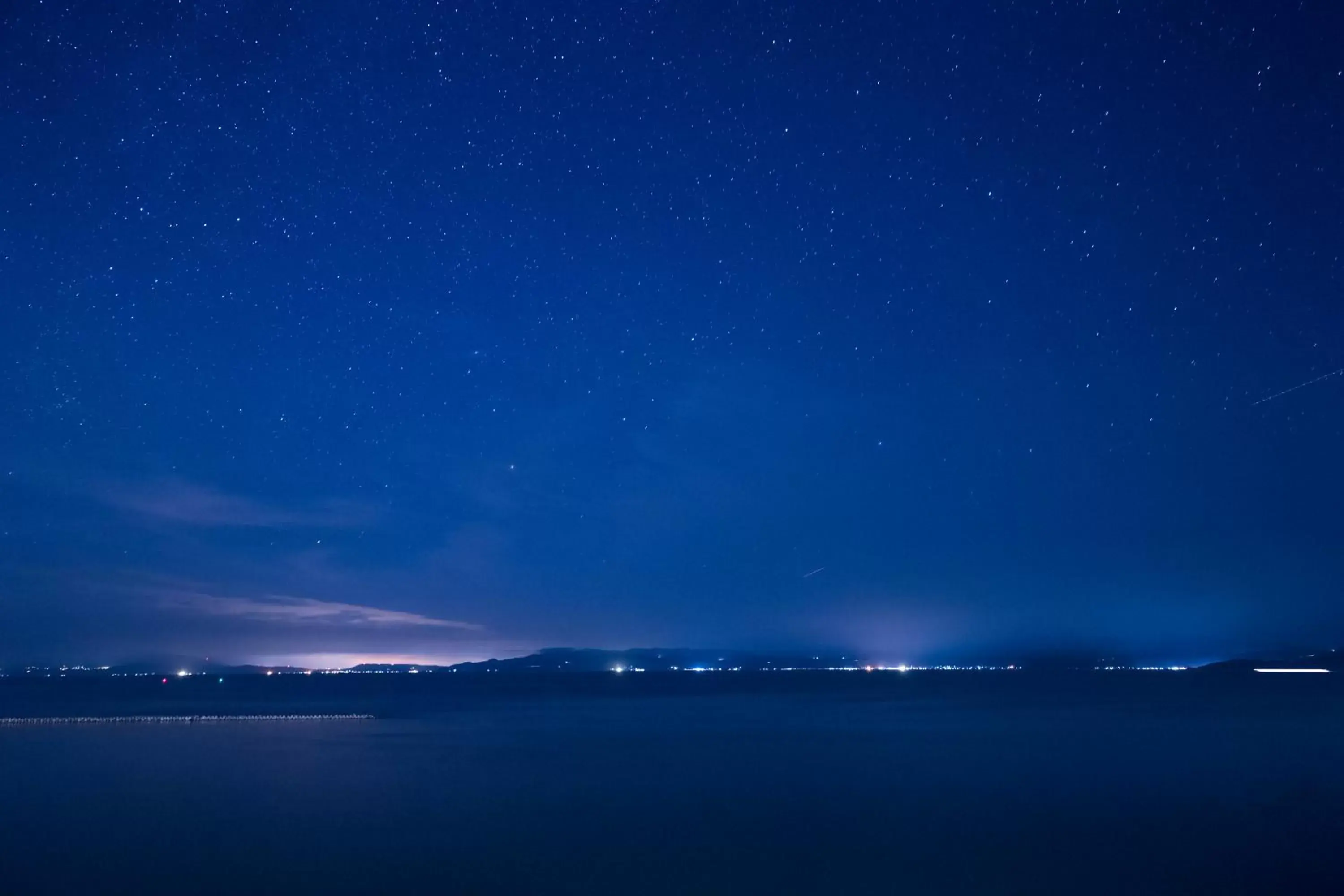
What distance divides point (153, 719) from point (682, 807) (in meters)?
41.1

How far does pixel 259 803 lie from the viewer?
24406 mm

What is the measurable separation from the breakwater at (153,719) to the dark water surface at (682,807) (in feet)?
10.1

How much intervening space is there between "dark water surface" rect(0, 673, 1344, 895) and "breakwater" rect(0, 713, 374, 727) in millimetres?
3082

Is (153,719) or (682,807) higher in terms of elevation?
(153,719)

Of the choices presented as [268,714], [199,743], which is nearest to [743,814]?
[199,743]

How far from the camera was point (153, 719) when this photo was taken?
53.9 metres

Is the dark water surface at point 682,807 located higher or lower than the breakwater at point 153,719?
lower

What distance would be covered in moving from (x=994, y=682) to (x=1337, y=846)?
115018 millimetres

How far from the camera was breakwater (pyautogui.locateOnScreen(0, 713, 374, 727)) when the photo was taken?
51.8 meters

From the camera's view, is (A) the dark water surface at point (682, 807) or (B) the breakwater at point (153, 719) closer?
(A) the dark water surface at point (682, 807)

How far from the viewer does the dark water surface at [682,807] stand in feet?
55.3

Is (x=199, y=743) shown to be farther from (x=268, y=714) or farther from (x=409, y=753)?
(x=268, y=714)

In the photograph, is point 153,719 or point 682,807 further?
point 153,719

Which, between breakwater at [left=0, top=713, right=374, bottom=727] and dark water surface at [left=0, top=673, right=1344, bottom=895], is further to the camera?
breakwater at [left=0, top=713, right=374, bottom=727]
